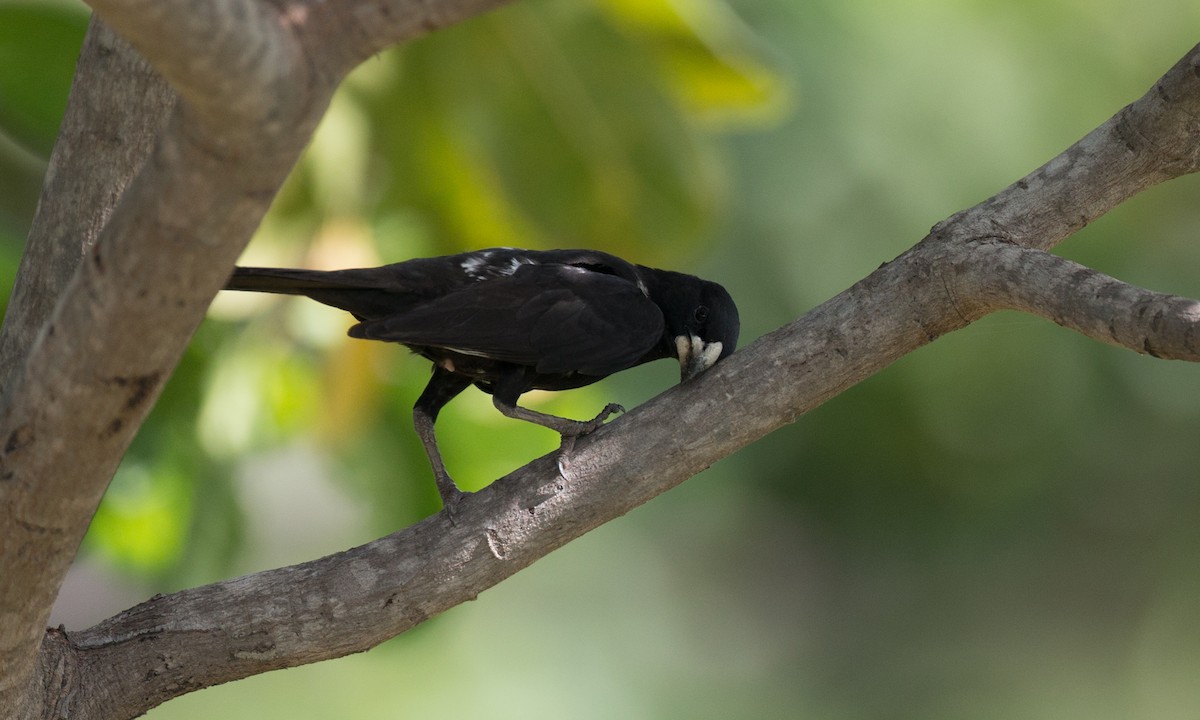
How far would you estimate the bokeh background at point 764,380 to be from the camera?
4.41 metres

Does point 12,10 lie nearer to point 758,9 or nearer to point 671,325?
point 671,325

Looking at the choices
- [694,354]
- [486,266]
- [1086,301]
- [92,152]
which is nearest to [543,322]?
[486,266]

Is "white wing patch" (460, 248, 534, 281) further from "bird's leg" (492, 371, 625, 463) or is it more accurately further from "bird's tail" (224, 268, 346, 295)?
"bird's tail" (224, 268, 346, 295)

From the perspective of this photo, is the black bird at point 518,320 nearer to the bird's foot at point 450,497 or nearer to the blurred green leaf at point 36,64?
the bird's foot at point 450,497

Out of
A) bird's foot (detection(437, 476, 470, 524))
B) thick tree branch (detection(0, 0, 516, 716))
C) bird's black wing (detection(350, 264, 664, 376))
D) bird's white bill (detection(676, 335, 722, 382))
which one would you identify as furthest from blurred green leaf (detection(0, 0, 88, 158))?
thick tree branch (detection(0, 0, 516, 716))

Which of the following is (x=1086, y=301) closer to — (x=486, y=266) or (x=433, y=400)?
(x=486, y=266)

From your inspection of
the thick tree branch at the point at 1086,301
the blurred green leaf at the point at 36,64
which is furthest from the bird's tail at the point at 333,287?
the blurred green leaf at the point at 36,64

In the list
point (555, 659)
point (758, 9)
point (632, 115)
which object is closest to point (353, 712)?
point (555, 659)

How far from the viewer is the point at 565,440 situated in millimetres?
2773

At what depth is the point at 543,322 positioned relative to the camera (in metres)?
3.10

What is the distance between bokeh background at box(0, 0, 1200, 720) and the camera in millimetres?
4410

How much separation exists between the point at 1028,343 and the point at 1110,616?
272 cm

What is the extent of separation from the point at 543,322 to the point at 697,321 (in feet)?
1.65

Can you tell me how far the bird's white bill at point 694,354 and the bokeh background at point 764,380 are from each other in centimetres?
116
